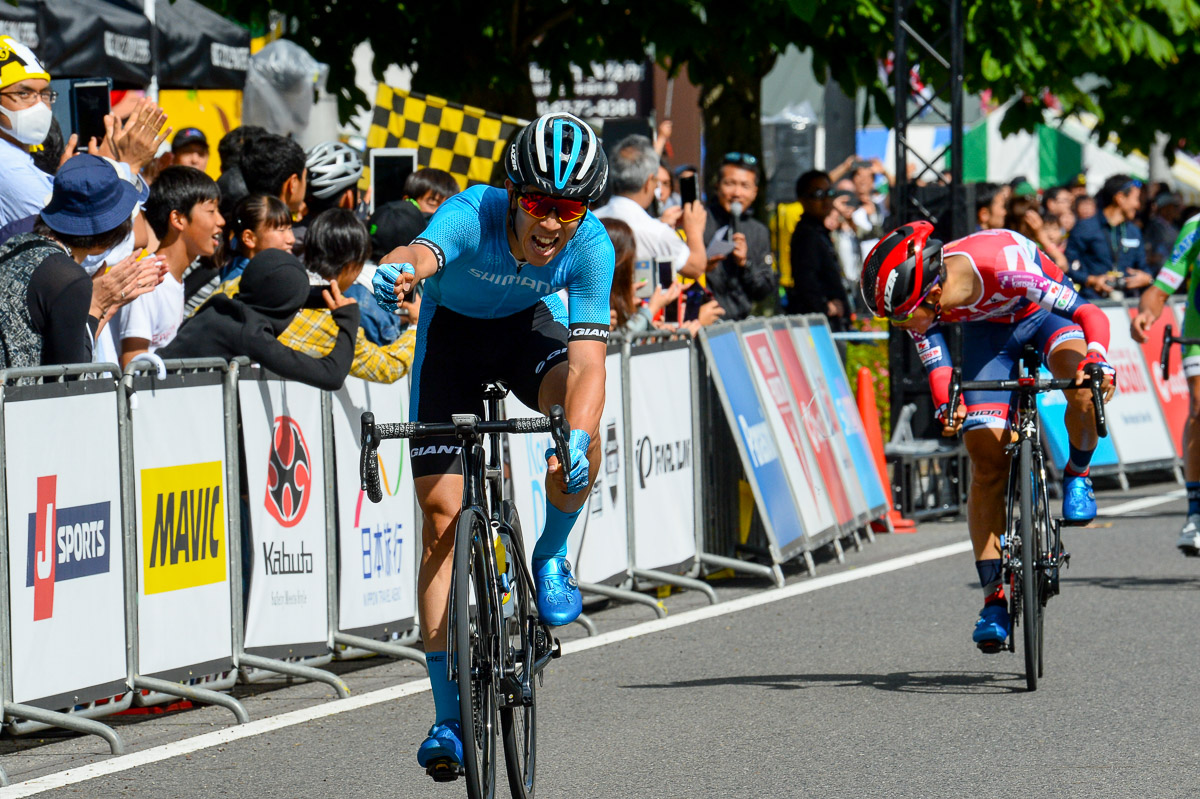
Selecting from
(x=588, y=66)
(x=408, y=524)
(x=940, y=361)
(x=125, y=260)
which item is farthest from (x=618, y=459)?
(x=588, y=66)

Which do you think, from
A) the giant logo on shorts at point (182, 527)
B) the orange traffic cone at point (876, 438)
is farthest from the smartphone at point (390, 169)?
the giant logo on shorts at point (182, 527)

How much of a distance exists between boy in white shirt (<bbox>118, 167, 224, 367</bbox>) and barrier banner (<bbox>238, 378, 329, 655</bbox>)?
64cm

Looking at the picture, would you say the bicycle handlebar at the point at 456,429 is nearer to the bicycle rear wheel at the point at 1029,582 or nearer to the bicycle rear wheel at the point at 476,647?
the bicycle rear wheel at the point at 476,647

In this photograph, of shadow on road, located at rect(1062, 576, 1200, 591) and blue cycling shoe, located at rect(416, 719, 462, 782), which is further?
shadow on road, located at rect(1062, 576, 1200, 591)

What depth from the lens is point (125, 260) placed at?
23.6 feet

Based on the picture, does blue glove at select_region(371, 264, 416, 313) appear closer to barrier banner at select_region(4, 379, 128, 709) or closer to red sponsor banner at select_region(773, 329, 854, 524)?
barrier banner at select_region(4, 379, 128, 709)

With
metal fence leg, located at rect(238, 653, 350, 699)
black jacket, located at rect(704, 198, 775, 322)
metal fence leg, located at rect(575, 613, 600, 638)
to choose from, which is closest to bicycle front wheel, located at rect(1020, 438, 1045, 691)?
metal fence leg, located at rect(575, 613, 600, 638)

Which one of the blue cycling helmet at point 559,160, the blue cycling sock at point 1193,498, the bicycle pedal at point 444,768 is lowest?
the bicycle pedal at point 444,768

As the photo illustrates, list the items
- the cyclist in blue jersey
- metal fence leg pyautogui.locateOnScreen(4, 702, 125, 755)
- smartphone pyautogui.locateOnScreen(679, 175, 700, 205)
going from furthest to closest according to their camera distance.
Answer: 1. smartphone pyautogui.locateOnScreen(679, 175, 700, 205)
2. metal fence leg pyautogui.locateOnScreen(4, 702, 125, 755)
3. the cyclist in blue jersey

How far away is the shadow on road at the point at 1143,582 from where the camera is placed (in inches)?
393

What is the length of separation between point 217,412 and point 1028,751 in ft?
10.9

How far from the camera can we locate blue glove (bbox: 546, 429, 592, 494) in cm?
526

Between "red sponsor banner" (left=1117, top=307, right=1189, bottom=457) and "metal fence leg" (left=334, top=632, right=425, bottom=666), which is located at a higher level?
"red sponsor banner" (left=1117, top=307, right=1189, bottom=457)

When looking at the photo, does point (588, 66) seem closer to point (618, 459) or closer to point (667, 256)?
point (667, 256)
